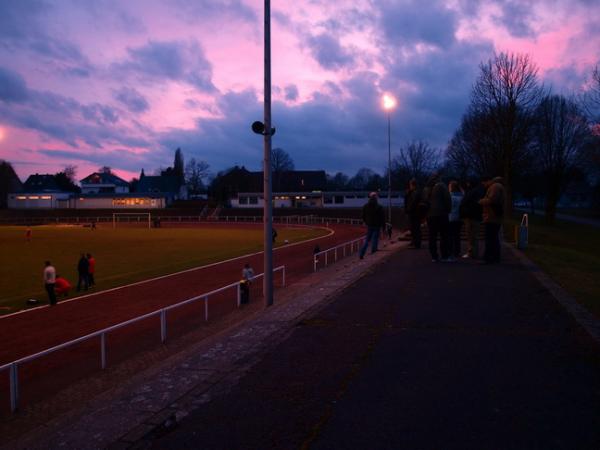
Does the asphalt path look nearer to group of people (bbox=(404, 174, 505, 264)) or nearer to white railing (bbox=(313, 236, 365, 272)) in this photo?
group of people (bbox=(404, 174, 505, 264))

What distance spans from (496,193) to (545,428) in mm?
8145

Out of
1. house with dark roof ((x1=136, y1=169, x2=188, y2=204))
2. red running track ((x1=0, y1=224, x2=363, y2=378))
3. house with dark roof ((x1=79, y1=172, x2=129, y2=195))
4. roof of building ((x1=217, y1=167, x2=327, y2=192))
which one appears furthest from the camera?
house with dark roof ((x1=79, y1=172, x2=129, y2=195))

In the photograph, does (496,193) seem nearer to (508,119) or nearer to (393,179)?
(508,119)

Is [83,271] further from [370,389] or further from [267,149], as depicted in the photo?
[370,389]

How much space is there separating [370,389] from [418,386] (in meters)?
0.42

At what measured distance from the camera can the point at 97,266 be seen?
82.9 ft

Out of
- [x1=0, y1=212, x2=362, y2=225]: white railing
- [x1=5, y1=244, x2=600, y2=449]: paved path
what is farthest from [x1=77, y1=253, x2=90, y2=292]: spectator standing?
[x1=0, y1=212, x2=362, y2=225]: white railing

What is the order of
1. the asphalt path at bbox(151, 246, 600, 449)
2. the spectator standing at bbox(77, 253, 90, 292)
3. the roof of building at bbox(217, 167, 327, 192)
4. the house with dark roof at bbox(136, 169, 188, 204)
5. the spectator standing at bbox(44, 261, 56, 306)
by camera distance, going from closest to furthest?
the asphalt path at bbox(151, 246, 600, 449) < the spectator standing at bbox(44, 261, 56, 306) < the spectator standing at bbox(77, 253, 90, 292) < the roof of building at bbox(217, 167, 327, 192) < the house with dark roof at bbox(136, 169, 188, 204)

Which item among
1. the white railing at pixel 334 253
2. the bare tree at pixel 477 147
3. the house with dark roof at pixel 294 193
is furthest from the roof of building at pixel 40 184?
the white railing at pixel 334 253

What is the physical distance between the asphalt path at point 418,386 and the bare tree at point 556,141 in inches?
1621

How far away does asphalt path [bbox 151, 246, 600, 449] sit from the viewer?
3.43 m

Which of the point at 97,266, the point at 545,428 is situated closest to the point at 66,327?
the point at 545,428

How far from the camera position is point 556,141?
4584cm

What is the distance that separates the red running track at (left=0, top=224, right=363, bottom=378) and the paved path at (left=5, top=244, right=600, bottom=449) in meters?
6.56
